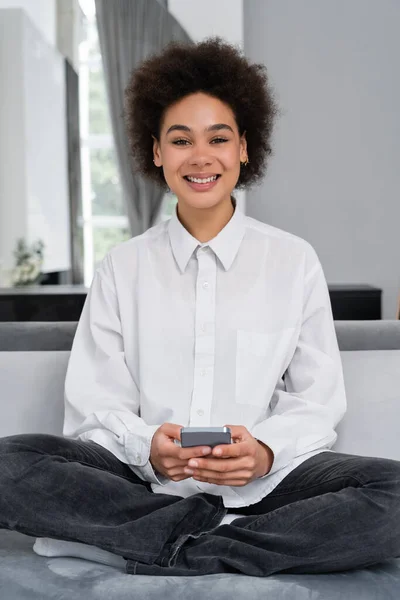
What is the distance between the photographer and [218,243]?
2.11m

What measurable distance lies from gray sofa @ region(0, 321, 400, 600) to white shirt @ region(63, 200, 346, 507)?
160mm

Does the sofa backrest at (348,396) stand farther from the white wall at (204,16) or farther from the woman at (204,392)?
the white wall at (204,16)

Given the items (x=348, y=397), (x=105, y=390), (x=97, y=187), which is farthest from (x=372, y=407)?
(x=97, y=187)

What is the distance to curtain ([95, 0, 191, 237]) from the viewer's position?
236 inches

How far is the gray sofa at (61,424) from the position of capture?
4.83 ft

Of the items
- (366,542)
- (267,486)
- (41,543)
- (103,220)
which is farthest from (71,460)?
(103,220)

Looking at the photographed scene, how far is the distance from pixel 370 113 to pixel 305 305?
420 centimetres

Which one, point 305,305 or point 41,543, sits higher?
point 305,305

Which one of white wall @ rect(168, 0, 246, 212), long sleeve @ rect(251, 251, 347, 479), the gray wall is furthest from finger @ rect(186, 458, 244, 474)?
the gray wall

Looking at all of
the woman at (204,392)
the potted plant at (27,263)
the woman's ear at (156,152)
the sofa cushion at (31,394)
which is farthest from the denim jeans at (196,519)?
the potted plant at (27,263)

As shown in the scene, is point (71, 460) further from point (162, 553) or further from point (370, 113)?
point (370, 113)

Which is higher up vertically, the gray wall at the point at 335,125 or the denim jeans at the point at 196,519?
the gray wall at the point at 335,125

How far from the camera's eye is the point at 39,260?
6758mm

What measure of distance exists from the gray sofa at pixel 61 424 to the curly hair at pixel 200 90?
537 millimetres
